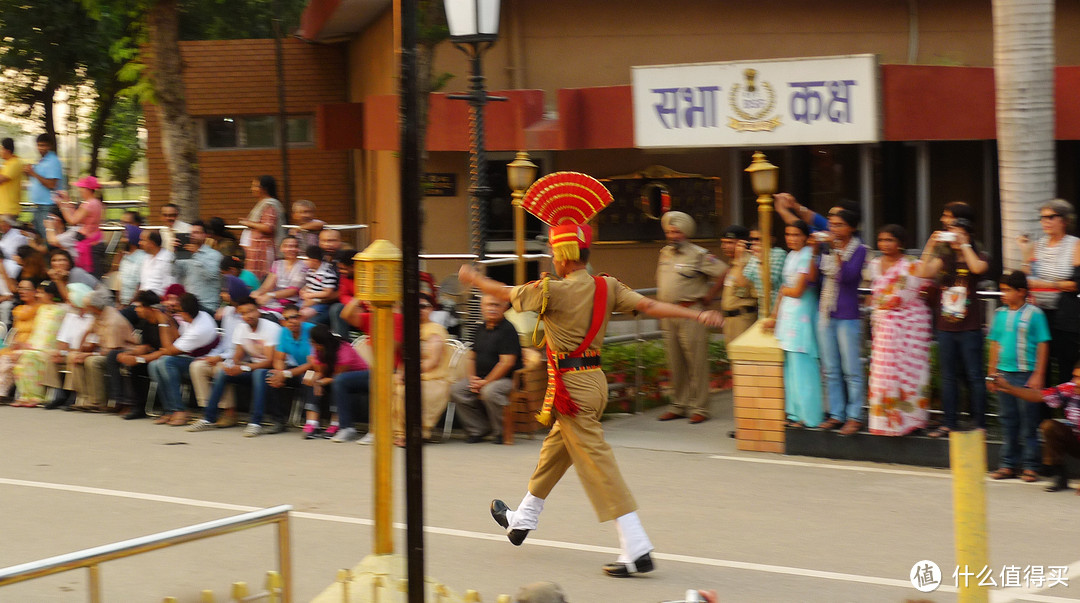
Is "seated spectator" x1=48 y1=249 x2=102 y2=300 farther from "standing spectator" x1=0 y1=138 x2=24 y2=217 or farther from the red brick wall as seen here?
the red brick wall

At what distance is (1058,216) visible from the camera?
8930 mm

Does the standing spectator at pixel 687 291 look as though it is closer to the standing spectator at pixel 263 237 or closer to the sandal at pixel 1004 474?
the sandal at pixel 1004 474

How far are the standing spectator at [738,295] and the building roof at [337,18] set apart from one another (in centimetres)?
969

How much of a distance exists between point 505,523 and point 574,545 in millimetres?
508

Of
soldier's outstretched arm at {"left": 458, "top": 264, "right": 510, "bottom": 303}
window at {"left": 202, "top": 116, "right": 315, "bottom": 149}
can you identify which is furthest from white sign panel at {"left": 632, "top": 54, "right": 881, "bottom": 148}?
window at {"left": 202, "top": 116, "right": 315, "bottom": 149}

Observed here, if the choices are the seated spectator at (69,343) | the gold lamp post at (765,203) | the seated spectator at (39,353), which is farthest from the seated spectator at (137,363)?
the gold lamp post at (765,203)

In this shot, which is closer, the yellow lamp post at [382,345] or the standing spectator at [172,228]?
the yellow lamp post at [382,345]

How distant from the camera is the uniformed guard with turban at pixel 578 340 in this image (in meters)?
6.96

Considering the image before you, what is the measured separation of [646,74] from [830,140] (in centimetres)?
258

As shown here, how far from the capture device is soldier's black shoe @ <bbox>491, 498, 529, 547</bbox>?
24.3ft

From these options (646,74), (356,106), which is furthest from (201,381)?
(356,106)

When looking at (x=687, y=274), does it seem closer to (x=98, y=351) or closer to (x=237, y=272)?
(x=237, y=272)

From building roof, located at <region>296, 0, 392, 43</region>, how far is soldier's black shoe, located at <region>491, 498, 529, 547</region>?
12784 mm

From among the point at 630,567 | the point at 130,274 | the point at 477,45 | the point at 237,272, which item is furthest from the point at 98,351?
the point at 630,567
